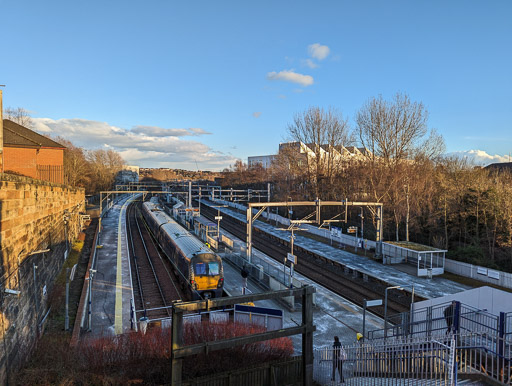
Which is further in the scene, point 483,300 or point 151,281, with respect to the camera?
point 151,281

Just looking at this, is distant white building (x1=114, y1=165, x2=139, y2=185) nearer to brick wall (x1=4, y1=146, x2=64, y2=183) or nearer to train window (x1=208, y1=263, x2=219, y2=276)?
brick wall (x1=4, y1=146, x2=64, y2=183)

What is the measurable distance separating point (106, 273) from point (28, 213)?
1191 centimetres

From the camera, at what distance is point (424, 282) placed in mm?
22172

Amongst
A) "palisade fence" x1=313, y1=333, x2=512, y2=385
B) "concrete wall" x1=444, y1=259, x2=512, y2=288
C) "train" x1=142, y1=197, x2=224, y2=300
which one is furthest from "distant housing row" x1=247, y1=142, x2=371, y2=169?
"palisade fence" x1=313, y1=333, x2=512, y2=385

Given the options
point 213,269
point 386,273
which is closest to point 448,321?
point 213,269

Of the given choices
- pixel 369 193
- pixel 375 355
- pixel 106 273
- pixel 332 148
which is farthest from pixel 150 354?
pixel 332 148

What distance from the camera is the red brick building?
2580cm

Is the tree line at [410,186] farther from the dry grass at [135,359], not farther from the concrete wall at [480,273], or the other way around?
the dry grass at [135,359]

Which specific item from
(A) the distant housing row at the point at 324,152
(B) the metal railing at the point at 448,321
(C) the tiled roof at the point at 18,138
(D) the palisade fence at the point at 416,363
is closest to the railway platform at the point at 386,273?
(B) the metal railing at the point at 448,321

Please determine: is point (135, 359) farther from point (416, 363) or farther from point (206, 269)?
point (206, 269)

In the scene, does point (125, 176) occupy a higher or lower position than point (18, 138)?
lower

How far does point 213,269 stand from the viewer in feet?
56.0

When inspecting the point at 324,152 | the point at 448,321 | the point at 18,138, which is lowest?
the point at 448,321

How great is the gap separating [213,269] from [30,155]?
22335mm
